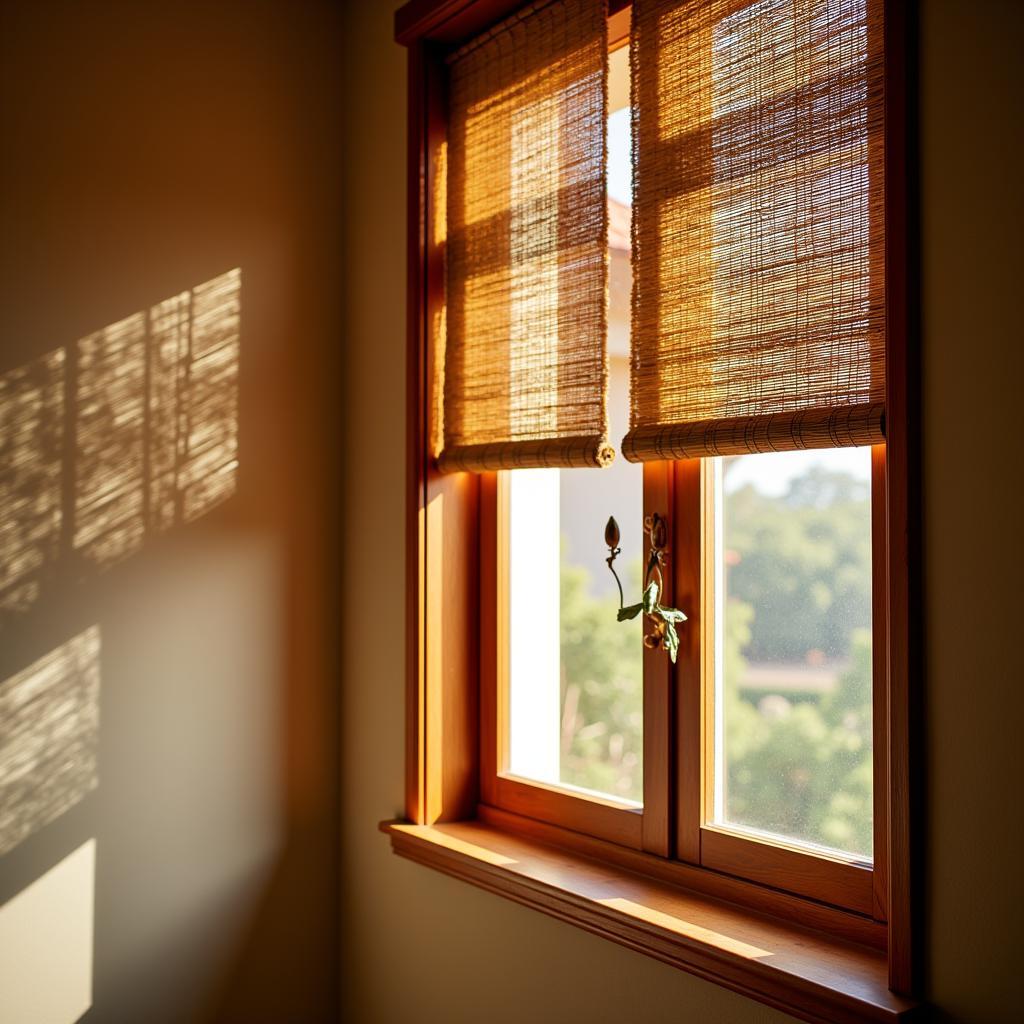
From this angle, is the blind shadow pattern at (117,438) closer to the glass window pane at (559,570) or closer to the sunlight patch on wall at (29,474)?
the sunlight patch on wall at (29,474)

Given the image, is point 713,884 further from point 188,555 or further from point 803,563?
point 188,555

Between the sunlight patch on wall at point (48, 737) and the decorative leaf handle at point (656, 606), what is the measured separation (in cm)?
104

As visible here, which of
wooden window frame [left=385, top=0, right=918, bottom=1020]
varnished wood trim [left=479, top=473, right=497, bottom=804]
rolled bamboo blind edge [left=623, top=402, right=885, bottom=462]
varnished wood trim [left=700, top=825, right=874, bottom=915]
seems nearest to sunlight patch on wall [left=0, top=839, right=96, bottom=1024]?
wooden window frame [left=385, top=0, right=918, bottom=1020]

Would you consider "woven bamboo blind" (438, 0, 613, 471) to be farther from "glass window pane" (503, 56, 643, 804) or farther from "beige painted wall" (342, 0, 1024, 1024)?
"beige painted wall" (342, 0, 1024, 1024)

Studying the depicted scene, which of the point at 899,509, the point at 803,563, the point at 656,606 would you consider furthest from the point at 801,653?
the point at 899,509

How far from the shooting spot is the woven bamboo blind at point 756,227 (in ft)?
4.52

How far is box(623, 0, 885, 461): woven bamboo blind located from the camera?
4.52 ft

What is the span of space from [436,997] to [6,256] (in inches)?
64.5

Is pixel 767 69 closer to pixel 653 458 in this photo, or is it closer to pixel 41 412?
pixel 653 458

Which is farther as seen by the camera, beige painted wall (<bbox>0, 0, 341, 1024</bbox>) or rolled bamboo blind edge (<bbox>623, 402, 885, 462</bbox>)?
beige painted wall (<bbox>0, 0, 341, 1024</bbox>)

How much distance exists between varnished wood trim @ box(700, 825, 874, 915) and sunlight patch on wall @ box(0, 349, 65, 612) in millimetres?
1308

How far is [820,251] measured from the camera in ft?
4.68

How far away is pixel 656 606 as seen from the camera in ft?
5.44

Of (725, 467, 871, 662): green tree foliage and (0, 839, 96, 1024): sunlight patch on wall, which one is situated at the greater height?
(725, 467, 871, 662): green tree foliage
